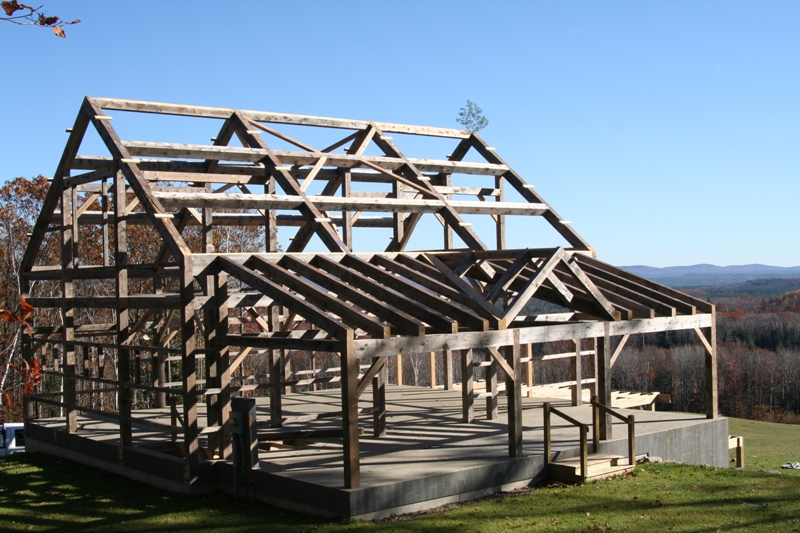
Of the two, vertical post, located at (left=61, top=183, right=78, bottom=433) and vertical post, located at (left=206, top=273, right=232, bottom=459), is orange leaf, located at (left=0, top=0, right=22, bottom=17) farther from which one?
vertical post, located at (left=61, top=183, right=78, bottom=433)

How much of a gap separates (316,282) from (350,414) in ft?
8.21

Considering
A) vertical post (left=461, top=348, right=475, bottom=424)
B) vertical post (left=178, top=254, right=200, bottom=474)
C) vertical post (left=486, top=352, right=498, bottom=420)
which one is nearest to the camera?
vertical post (left=178, top=254, right=200, bottom=474)

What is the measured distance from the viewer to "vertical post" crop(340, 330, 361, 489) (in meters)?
9.39

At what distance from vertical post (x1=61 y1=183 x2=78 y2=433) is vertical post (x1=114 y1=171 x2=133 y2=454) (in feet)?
5.88

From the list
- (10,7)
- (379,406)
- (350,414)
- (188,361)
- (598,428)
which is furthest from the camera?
(379,406)

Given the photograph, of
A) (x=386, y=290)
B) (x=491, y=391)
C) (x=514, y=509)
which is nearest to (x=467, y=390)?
(x=491, y=391)

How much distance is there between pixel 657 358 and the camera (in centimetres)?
7306

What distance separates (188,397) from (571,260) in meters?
6.08

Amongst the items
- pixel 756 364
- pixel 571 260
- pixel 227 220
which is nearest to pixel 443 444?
pixel 571 260

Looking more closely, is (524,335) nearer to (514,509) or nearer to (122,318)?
(514,509)

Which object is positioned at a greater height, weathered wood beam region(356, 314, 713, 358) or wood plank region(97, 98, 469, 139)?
wood plank region(97, 98, 469, 139)

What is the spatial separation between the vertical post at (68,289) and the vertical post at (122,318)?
1793 millimetres

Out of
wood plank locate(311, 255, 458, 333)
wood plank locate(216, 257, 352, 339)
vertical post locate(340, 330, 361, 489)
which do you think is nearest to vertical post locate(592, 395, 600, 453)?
wood plank locate(311, 255, 458, 333)

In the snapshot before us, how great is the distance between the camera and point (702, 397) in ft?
206
